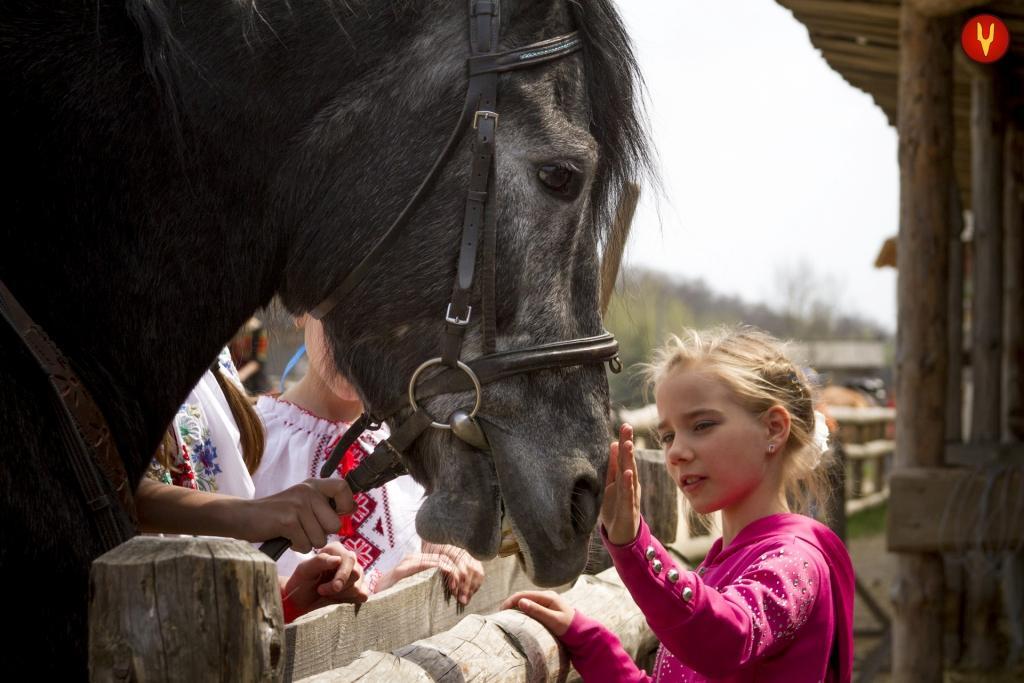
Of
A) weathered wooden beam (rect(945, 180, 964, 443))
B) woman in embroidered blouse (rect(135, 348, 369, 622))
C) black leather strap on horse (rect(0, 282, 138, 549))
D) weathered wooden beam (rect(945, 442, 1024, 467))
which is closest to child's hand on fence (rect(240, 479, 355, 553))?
woman in embroidered blouse (rect(135, 348, 369, 622))

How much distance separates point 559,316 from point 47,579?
2.72 feet

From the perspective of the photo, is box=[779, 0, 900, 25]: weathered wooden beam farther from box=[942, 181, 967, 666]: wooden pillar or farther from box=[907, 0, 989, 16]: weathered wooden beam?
box=[942, 181, 967, 666]: wooden pillar

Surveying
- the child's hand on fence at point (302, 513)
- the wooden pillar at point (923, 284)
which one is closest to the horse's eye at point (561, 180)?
A: the child's hand on fence at point (302, 513)

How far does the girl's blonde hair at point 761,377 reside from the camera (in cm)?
Answer: 230

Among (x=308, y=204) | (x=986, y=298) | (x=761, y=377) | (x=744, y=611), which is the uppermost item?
(x=308, y=204)

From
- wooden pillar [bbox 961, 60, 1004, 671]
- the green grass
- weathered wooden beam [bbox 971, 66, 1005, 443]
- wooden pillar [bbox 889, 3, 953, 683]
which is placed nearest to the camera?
wooden pillar [bbox 889, 3, 953, 683]

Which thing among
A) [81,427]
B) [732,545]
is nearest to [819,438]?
[732,545]

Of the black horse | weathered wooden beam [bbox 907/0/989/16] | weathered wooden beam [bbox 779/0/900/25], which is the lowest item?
the black horse

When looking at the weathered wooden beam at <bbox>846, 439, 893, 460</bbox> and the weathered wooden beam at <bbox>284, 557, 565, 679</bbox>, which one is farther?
the weathered wooden beam at <bbox>846, 439, 893, 460</bbox>

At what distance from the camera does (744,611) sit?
1903mm

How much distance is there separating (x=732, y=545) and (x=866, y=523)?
501 inches

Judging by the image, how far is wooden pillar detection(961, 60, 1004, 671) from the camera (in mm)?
7094

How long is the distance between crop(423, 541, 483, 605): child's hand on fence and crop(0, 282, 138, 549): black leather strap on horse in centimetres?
89

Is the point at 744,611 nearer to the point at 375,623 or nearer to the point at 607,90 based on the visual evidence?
the point at 375,623
